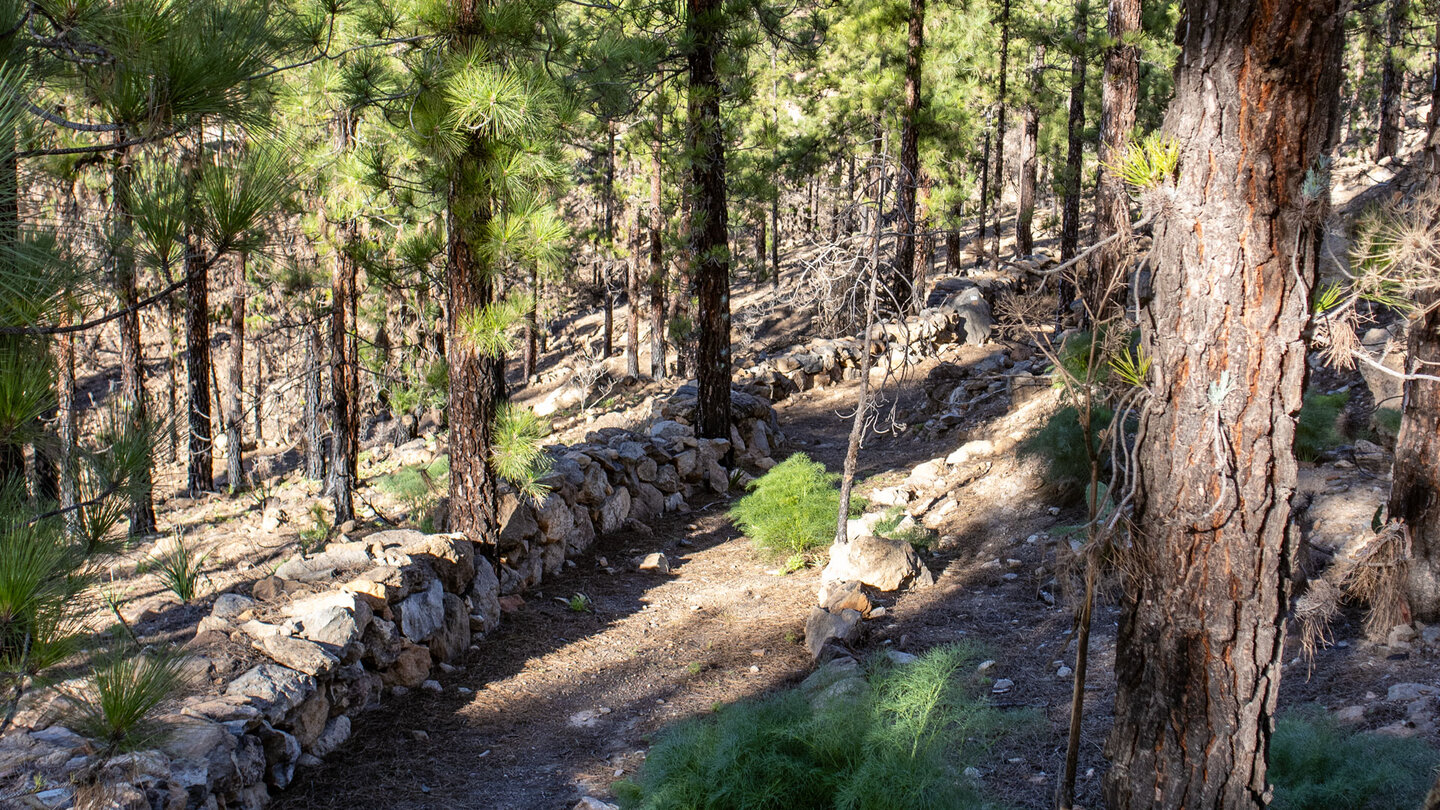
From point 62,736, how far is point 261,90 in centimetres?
261

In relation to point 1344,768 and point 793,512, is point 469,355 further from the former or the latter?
point 1344,768

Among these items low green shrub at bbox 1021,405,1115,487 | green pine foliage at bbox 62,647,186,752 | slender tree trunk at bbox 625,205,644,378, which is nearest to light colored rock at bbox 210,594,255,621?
green pine foliage at bbox 62,647,186,752

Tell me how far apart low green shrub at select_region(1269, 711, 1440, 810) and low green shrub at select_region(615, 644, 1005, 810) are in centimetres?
102

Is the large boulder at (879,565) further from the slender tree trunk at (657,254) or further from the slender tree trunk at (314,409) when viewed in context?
the slender tree trunk at (657,254)

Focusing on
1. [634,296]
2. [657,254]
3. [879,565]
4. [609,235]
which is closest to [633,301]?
[634,296]

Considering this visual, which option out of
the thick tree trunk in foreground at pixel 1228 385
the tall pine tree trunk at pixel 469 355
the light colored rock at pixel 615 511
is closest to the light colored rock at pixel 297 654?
the tall pine tree trunk at pixel 469 355

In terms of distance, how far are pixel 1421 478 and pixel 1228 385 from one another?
281cm

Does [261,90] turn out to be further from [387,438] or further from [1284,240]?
[387,438]

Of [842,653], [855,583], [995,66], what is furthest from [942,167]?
[842,653]

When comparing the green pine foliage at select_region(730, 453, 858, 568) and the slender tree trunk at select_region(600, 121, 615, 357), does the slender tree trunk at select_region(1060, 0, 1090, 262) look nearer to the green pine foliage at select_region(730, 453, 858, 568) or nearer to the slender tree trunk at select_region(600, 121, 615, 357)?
the green pine foliage at select_region(730, 453, 858, 568)

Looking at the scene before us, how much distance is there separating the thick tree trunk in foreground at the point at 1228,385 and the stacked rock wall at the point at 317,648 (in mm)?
3532

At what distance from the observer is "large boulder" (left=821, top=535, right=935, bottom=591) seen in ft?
21.7

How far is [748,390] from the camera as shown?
15336 millimetres

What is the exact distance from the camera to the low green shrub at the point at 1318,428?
676cm
